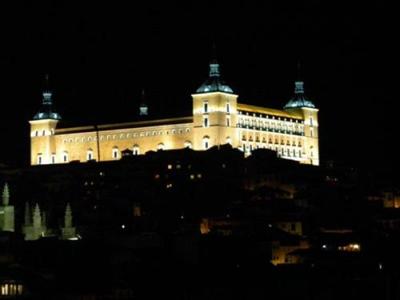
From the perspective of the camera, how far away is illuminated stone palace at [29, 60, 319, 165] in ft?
498

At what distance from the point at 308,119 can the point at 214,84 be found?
14136mm

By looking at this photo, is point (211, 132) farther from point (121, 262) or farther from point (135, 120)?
point (121, 262)

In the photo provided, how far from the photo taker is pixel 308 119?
538ft

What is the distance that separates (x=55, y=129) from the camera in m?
165

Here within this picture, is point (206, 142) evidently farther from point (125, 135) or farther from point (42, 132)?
point (42, 132)

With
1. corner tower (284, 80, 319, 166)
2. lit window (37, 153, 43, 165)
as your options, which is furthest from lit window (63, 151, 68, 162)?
corner tower (284, 80, 319, 166)

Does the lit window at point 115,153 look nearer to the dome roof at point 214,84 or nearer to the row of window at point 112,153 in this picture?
the row of window at point 112,153

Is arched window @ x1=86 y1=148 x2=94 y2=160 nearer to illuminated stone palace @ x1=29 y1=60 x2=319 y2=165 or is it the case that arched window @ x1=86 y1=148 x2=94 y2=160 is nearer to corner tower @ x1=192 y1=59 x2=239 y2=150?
illuminated stone palace @ x1=29 y1=60 x2=319 y2=165

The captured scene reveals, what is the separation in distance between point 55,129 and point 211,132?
2064 cm

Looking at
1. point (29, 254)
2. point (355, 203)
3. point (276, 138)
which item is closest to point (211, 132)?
point (276, 138)

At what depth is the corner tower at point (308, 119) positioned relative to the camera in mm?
161250

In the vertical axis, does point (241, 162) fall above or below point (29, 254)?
above

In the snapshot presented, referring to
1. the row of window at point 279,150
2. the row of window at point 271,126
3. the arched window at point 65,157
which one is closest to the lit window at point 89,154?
the arched window at point 65,157

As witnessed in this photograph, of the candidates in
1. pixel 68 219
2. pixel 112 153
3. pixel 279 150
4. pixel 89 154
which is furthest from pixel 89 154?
pixel 68 219
